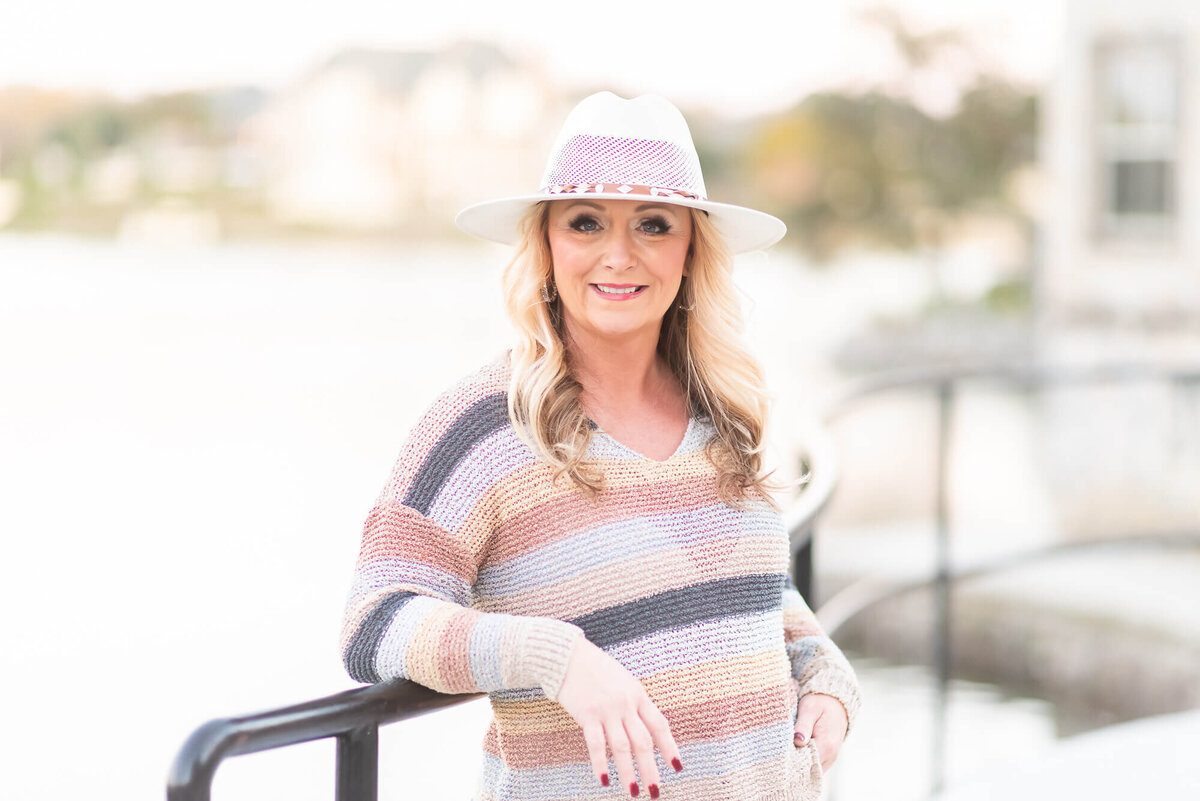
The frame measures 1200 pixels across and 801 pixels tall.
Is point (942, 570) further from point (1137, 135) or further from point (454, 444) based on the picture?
point (1137, 135)

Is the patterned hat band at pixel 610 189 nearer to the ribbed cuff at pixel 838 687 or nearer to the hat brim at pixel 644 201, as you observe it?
the hat brim at pixel 644 201

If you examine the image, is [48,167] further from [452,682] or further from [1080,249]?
[452,682]

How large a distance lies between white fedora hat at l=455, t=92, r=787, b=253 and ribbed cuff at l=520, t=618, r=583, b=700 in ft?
1.49

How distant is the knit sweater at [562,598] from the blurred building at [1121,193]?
8.20 meters

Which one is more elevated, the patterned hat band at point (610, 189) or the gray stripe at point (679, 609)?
the patterned hat band at point (610, 189)

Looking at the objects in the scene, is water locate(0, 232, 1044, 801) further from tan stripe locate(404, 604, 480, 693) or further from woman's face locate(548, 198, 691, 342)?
tan stripe locate(404, 604, 480, 693)

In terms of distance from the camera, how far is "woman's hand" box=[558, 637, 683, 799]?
3.88 feet

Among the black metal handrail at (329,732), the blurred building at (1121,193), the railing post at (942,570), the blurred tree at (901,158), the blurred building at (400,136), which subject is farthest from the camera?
the blurred building at (400,136)

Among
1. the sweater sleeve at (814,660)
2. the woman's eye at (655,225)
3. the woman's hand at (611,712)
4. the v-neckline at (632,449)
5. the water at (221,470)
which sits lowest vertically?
the water at (221,470)

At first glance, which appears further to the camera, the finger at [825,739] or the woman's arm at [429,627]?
the finger at [825,739]

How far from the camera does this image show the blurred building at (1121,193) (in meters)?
9.76

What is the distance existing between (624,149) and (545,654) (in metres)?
0.55

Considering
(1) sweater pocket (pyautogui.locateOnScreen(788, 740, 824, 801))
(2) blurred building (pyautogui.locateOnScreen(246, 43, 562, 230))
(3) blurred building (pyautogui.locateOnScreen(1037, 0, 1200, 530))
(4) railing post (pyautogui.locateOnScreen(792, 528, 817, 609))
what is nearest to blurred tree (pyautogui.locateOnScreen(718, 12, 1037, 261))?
(2) blurred building (pyautogui.locateOnScreen(246, 43, 562, 230))

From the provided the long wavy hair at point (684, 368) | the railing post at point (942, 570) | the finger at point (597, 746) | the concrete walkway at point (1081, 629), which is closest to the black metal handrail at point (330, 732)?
the finger at point (597, 746)
